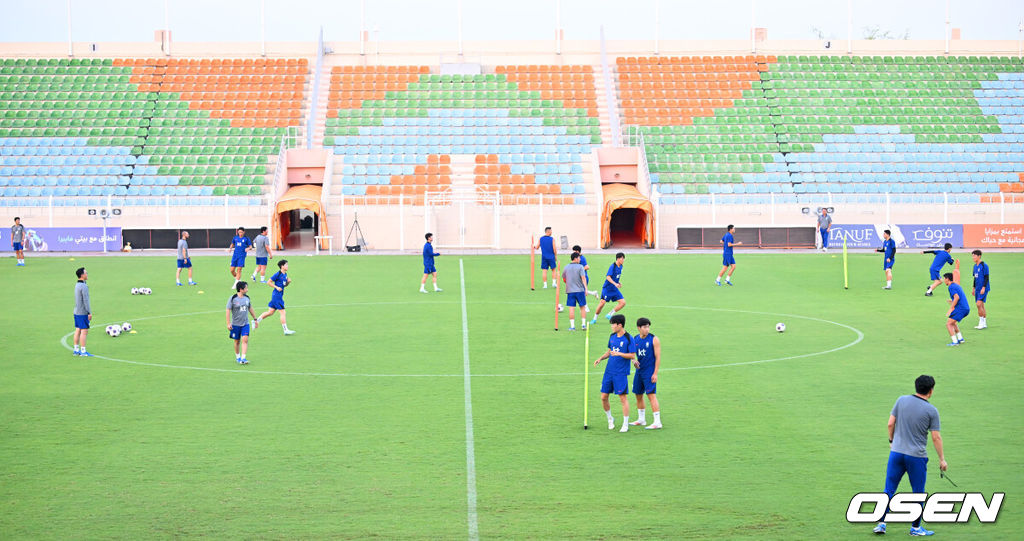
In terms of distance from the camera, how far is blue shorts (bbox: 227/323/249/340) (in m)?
20.7

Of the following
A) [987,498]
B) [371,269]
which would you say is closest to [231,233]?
[371,269]

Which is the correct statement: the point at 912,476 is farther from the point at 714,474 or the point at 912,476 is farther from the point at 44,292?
the point at 44,292

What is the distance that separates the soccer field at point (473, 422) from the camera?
1177 cm

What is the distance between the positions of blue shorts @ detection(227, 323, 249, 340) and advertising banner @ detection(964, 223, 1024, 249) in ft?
133

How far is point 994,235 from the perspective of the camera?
167 feet

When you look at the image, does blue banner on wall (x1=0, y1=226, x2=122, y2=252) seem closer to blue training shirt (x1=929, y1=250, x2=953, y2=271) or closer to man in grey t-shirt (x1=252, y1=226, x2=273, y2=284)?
man in grey t-shirt (x1=252, y1=226, x2=273, y2=284)

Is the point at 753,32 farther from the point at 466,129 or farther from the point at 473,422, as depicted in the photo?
the point at 473,422

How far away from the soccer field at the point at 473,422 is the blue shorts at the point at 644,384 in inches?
24.5

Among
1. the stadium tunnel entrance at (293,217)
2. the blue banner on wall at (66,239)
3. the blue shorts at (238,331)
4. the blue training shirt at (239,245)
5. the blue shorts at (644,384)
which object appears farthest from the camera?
the stadium tunnel entrance at (293,217)

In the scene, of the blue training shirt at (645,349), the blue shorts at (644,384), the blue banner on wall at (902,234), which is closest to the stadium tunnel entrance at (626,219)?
the blue banner on wall at (902,234)

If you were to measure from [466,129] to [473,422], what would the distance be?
142 ft

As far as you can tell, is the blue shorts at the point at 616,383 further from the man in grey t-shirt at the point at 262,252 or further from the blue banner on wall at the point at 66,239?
the blue banner on wall at the point at 66,239

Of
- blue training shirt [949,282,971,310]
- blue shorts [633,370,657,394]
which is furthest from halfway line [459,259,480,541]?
blue training shirt [949,282,971,310]

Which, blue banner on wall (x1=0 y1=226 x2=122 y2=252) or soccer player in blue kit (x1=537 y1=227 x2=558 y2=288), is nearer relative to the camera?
soccer player in blue kit (x1=537 y1=227 x2=558 y2=288)
